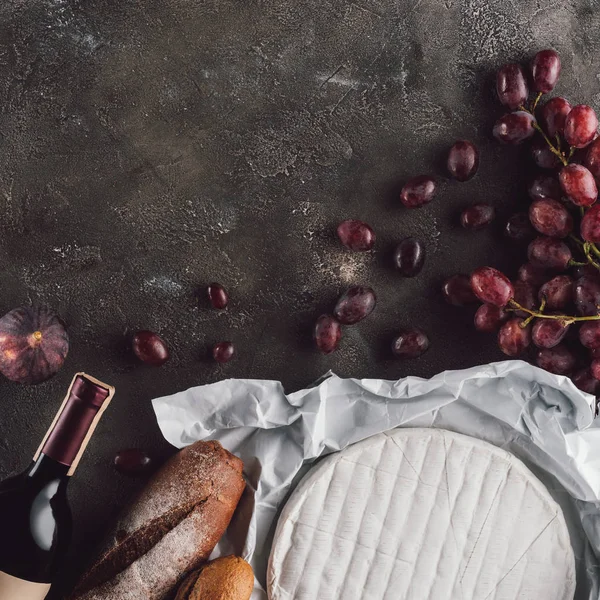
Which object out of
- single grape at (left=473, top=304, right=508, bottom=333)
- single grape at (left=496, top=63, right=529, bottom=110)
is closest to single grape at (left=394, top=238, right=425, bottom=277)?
single grape at (left=473, top=304, right=508, bottom=333)

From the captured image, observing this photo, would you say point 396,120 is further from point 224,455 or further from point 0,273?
point 0,273

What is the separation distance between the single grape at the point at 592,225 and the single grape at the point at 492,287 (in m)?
0.18

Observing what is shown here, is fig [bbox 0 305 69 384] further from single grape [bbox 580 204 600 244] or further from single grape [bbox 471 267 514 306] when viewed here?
single grape [bbox 580 204 600 244]

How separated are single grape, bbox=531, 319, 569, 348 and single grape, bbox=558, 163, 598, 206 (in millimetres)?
245

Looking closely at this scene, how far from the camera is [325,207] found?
1.52 meters

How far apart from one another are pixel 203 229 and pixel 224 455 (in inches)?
19.1

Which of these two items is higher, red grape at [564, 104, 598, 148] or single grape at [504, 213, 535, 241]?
red grape at [564, 104, 598, 148]

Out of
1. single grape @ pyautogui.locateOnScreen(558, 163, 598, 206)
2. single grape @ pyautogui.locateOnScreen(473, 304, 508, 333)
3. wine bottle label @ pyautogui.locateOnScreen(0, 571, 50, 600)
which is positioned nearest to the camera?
wine bottle label @ pyautogui.locateOnScreen(0, 571, 50, 600)

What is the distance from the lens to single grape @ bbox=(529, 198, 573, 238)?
142 centimetres

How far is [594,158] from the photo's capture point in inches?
55.0

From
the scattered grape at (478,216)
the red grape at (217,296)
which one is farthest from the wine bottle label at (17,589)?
the scattered grape at (478,216)

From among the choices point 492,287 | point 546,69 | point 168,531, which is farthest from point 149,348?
point 546,69

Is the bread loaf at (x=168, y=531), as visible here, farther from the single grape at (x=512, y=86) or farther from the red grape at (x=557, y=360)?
the single grape at (x=512, y=86)

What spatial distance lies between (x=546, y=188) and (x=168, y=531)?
1.05 m
